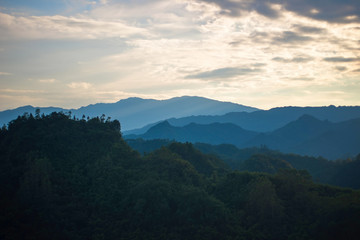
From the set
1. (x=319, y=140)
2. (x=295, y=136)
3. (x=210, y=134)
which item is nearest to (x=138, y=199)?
(x=319, y=140)

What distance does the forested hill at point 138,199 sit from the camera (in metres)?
21.5

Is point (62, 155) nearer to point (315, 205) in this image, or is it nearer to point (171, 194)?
point (171, 194)

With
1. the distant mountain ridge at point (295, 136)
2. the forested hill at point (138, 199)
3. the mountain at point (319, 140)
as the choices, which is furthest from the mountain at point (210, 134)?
the forested hill at point (138, 199)

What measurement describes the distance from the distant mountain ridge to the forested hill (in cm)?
8255

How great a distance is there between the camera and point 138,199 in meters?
24.6

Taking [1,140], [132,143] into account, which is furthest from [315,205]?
[132,143]

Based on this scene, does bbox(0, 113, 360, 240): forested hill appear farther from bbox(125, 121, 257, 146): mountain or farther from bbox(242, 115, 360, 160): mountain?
bbox(125, 121, 257, 146): mountain

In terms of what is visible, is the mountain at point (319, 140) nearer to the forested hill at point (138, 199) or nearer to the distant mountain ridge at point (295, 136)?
the distant mountain ridge at point (295, 136)

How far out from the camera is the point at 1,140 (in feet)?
102

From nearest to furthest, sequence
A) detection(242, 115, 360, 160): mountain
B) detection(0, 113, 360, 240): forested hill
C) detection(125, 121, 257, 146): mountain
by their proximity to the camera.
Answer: detection(0, 113, 360, 240): forested hill, detection(242, 115, 360, 160): mountain, detection(125, 121, 257, 146): mountain

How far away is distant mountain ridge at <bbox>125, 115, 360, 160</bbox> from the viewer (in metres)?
110

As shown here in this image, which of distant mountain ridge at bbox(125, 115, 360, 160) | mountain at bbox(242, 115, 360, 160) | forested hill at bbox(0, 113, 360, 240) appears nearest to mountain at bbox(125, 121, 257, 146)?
distant mountain ridge at bbox(125, 115, 360, 160)

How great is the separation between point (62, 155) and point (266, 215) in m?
21.1

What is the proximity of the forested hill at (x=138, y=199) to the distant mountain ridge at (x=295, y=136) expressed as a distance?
271ft
